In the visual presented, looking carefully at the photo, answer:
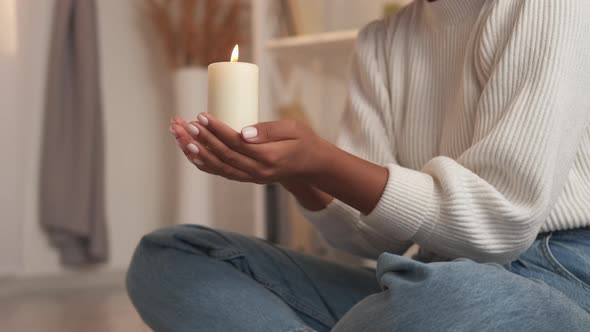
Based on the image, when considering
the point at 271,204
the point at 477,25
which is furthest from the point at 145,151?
the point at 477,25

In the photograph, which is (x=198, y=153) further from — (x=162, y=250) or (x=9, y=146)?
(x=9, y=146)

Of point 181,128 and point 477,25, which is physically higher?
point 477,25

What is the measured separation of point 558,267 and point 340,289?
11.8 inches

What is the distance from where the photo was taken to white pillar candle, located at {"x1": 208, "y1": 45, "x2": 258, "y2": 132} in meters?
0.62

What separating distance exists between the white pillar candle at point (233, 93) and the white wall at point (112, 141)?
1255mm

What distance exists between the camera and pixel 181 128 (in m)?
0.64

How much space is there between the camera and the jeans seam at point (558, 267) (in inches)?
27.6

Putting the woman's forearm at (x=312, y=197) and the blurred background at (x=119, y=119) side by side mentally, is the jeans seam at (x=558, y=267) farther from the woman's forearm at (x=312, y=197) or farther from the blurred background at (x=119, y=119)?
the blurred background at (x=119, y=119)

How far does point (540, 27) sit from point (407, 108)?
0.26 metres

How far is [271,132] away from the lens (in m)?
0.62

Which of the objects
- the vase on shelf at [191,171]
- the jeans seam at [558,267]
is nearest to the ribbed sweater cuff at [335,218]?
the jeans seam at [558,267]

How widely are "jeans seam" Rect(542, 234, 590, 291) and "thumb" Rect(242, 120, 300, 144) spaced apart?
1.12ft

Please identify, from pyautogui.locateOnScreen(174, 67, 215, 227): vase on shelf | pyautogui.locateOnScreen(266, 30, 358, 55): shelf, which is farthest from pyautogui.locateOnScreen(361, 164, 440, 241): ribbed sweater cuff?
pyautogui.locateOnScreen(174, 67, 215, 227): vase on shelf

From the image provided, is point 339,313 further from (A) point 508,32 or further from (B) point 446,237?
(A) point 508,32
